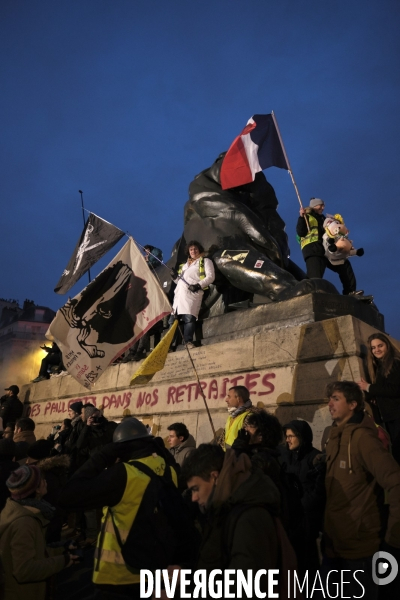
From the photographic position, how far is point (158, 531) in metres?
2.75

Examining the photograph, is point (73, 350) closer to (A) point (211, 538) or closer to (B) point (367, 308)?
(B) point (367, 308)

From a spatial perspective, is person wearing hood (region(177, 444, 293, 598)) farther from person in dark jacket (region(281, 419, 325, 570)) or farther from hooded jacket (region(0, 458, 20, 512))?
hooded jacket (region(0, 458, 20, 512))

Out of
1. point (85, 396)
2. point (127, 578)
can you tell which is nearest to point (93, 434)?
point (85, 396)

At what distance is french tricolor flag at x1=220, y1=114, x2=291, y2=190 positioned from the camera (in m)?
9.49

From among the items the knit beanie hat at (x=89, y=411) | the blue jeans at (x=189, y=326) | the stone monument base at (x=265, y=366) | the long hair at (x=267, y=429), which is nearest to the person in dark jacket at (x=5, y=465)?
the knit beanie hat at (x=89, y=411)

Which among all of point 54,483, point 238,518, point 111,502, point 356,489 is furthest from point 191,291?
point 238,518

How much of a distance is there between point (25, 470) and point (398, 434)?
9.47 feet

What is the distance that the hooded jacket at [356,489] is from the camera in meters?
→ 2.97

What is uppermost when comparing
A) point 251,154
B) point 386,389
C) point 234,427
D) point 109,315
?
point 251,154

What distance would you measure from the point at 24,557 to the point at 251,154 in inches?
323

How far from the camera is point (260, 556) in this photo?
1.93 meters

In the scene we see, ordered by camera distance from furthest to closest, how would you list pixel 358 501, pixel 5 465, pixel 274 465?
pixel 5 465 → pixel 358 501 → pixel 274 465

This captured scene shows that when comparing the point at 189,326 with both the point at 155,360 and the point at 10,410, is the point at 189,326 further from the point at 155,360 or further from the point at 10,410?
the point at 10,410

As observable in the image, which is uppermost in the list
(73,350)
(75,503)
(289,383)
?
(73,350)
